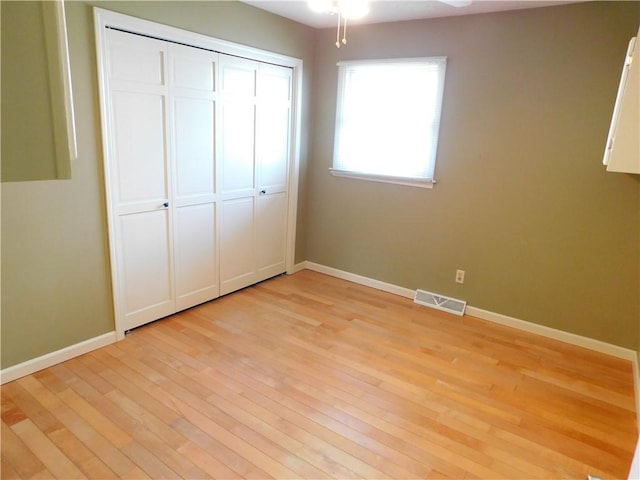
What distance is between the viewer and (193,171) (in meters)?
3.15

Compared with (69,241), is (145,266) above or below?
below

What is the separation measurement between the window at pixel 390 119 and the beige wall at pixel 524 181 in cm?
10

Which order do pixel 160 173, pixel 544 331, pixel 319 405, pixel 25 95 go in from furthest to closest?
pixel 544 331
pixel 160 173
pixel 319 405
pixel 25 95

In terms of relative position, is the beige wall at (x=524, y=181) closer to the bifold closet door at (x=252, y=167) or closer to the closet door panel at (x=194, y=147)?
the bifold closet door at (x=252, y=167)

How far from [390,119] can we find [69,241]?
107 inches

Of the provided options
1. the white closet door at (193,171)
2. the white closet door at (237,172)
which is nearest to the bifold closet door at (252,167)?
the white closet door at (237,172)

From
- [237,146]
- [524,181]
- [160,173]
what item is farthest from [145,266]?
[524,181]

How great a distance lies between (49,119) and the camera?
743 mm

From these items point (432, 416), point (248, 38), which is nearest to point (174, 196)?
point (248, 38)

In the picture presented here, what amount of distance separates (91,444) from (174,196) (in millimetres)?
1713

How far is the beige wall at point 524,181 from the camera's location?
2840 millimetres

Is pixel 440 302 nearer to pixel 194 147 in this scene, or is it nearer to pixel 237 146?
pixel 237 146

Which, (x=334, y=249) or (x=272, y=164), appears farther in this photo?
(x=334, y=249)

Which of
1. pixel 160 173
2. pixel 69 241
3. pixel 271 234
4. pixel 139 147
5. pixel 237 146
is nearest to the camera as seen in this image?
pixel 69 241
